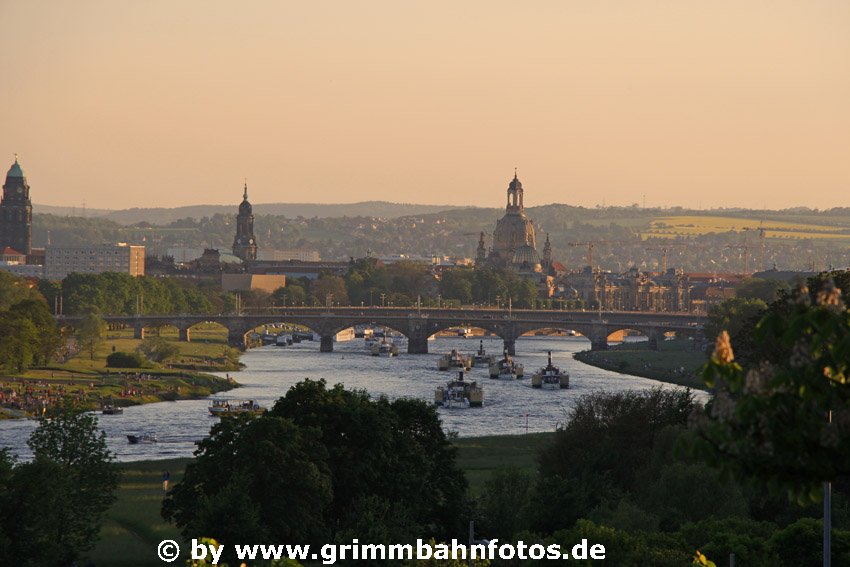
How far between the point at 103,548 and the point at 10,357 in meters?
51.7

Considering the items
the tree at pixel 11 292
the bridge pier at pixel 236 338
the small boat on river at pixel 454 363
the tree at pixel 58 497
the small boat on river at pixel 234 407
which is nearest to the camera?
the tree at pixel 58 497

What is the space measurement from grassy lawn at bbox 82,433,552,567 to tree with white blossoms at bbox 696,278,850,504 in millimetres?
24252

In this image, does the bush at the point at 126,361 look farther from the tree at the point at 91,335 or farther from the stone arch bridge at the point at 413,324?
the stone arch bridge at the point at 413,324

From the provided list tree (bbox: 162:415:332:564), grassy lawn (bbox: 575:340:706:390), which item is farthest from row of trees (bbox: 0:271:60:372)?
tree (bbox: 162:415:332:564)

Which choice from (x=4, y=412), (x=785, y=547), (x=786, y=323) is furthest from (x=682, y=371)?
(x=786, y=323)

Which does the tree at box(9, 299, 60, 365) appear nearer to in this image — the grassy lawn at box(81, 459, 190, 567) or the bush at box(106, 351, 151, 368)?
the bush at box(106, 351, 151, 368)

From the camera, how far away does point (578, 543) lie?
27984 millimetres

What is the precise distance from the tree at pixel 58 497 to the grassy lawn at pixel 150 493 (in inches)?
40.6

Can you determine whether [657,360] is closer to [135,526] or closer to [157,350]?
[157,350]

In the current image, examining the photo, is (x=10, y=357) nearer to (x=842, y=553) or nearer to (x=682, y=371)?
(x=682, y=371)

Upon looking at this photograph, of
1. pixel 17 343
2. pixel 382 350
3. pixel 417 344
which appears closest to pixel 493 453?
pixel 17 343

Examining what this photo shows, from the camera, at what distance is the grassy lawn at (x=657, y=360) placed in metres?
99.4

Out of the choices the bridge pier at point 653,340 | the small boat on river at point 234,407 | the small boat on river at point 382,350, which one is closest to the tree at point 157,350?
the small boat on river at point 382,350

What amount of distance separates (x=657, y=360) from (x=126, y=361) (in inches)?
1424
